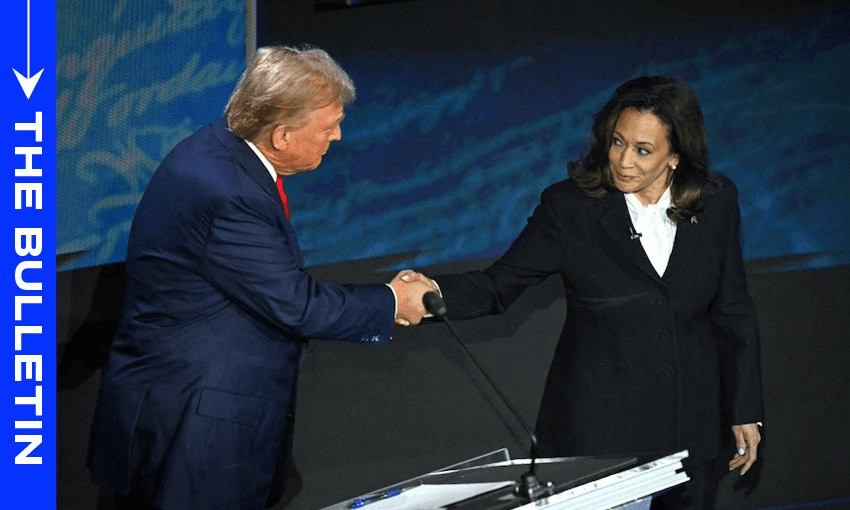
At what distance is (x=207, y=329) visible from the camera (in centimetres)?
287

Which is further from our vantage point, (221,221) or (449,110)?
(449,110)

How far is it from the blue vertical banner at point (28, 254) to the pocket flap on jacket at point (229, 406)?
14.1 inches

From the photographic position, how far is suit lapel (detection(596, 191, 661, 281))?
3.21 m

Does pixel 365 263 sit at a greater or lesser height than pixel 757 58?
lesser

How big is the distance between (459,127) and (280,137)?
997 millimetres

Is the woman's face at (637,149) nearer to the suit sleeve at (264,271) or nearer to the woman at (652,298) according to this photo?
the woman at (652,298)

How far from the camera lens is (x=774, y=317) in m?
4.27

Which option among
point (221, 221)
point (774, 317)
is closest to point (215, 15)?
point (221, 221)

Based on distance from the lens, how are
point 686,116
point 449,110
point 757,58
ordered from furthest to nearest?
point 757,58 → point 449,110 → point 686,116

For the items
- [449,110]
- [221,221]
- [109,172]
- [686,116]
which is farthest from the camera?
[449,110]

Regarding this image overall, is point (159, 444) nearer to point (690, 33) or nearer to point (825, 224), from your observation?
point (690, 33)

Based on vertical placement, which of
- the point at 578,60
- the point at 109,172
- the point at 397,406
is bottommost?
the point at 397,406

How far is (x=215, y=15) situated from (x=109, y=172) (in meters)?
0.50

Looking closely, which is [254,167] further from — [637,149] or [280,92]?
[637,149]
